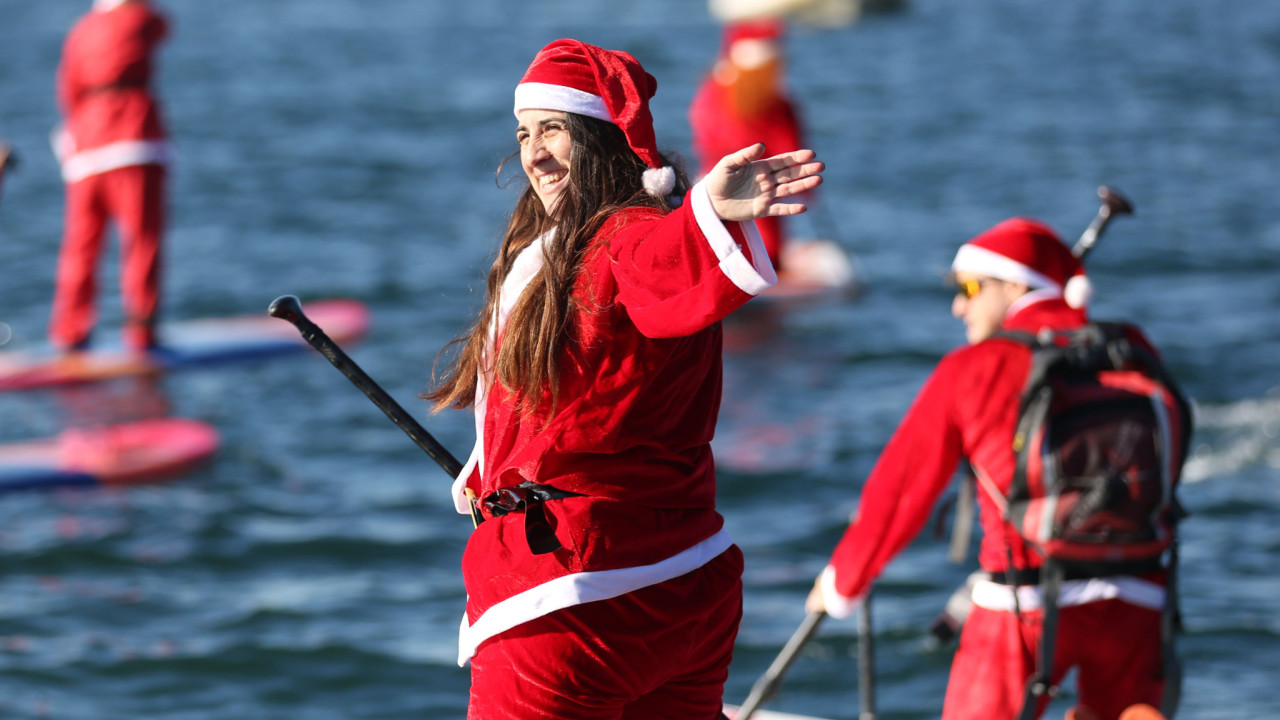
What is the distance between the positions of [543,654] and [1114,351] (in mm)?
1402

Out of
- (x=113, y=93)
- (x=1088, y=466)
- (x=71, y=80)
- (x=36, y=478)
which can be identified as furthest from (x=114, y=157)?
(x=1088, y=466)

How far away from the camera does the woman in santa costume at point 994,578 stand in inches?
119

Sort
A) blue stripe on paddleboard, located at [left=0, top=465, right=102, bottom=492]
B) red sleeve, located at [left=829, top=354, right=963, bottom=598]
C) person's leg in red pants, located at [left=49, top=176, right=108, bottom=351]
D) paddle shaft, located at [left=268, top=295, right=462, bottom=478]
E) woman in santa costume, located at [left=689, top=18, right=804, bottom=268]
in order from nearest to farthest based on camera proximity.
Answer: paddle shaft, located at [left=268, top=295, right=462, bottom=478]
red sleeve, located at [left=829, top=354, right=963, bottom=598]
blue stripe on paddleboard, located at [left=0, top=465, right=102, bottom=492]
person's leg in red pants, located at [left=49, top=176, right=108, bottom=351]
woman in santa costume, located at [left=689, top=18, right=804, bottom=268]

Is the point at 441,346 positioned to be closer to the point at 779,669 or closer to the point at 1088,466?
the point at 779,669

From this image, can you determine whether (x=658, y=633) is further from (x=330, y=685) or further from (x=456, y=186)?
(x=456, y=186)

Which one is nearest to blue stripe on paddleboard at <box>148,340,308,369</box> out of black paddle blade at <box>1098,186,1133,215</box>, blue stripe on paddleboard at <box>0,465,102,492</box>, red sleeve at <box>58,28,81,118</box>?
red sleeve at <box>58,28,81,118</box>

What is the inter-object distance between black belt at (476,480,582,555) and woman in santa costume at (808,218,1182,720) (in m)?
1.01

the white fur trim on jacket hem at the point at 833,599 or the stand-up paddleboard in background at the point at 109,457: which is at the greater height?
the stand-up paddleboard in background at the point at 109,457

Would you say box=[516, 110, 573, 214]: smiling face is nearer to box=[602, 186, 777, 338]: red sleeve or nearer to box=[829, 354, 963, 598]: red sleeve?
box=[602, 186, 777, 338]: red sleeve

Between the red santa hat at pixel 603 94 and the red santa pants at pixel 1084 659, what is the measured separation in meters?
1.33

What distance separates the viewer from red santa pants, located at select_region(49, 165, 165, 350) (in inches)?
319

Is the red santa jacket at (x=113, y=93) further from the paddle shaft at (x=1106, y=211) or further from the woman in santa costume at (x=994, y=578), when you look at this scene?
the woman in santa costume at (x=994, y=578)

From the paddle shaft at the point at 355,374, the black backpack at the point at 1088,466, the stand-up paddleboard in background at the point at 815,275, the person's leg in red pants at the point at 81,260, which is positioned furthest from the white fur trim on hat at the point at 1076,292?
the stand-up paddleboard in background at the point at 815,275

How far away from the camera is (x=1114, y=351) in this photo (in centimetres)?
303
